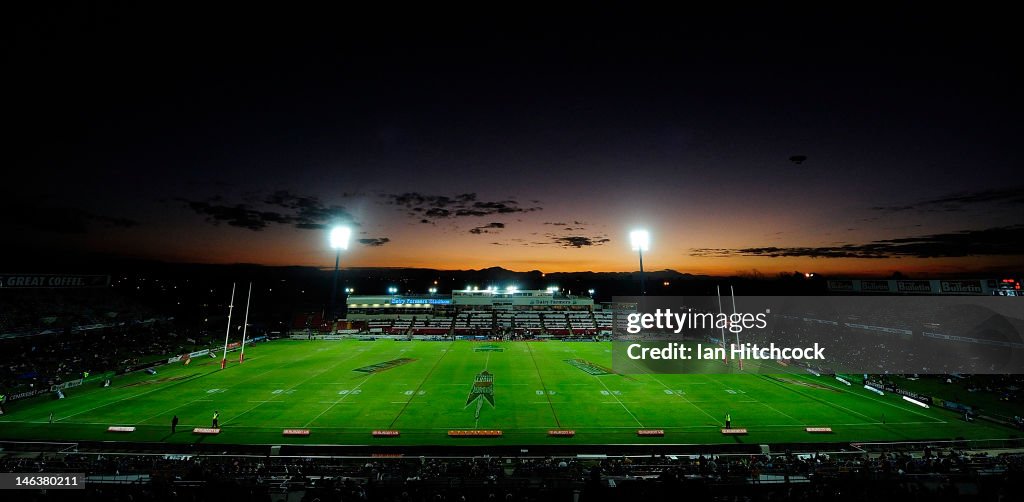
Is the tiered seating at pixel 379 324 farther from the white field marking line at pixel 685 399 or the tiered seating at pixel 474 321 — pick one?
the white field marking line at pixel 685 399

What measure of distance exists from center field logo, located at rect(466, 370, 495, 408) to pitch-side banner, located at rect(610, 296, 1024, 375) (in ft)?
45.5

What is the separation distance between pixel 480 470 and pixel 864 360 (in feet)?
193

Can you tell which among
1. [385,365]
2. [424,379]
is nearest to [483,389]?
[424,379]

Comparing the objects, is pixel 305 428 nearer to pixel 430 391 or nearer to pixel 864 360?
pixel 430 391

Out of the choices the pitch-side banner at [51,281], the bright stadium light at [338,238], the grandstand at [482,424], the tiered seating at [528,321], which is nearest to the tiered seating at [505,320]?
the tiered seating at [528,321]

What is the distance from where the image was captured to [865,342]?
198ft

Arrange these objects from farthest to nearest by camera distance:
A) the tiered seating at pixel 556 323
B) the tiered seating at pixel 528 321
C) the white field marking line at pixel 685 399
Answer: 1. the tiered seating at pixel 528 321
2. the tiered seating at pixel 556 323
3. the white field marking line at pixel 685 399

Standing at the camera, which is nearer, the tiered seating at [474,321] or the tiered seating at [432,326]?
the tiered seating at [432,326]

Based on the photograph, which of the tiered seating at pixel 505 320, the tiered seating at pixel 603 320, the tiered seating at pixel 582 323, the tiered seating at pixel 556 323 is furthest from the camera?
the tiered seating at pixel 505 320

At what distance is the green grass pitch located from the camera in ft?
85.1

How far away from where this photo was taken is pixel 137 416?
1142 inches

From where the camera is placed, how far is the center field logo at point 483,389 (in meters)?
34.2

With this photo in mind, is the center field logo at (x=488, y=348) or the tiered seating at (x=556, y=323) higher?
the tiered seating at (x=556, y=323)

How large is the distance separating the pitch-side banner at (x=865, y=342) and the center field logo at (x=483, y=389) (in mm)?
13866
